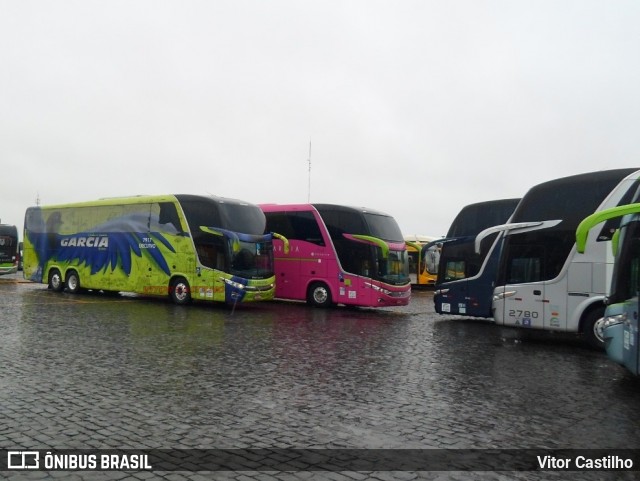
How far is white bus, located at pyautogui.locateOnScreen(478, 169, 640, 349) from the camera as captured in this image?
42.2ft

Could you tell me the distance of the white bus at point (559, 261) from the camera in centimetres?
1285

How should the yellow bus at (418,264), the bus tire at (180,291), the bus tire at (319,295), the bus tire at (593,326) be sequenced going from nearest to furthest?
the bus tire at (593,326) → the bus tire at (180,291) → the bus tire at (319,295) → the yellow bus at (418,264)

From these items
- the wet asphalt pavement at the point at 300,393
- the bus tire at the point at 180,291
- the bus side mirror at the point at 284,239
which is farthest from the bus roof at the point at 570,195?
the bus tire at the point at 180,291

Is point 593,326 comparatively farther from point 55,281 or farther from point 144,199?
point 55,281

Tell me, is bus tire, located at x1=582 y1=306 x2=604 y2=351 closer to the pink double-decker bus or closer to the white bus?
the white bus

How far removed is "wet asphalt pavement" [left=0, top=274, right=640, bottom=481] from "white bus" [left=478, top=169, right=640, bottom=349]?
694 millimetres

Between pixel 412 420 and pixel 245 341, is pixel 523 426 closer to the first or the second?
pixel 412 420

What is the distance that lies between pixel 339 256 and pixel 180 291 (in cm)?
571

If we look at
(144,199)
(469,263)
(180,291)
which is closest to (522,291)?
(469,263)

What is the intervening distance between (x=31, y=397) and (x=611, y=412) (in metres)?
6.73

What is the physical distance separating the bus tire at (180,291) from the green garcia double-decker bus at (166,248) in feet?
0.11

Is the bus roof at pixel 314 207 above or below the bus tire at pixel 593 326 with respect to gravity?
above

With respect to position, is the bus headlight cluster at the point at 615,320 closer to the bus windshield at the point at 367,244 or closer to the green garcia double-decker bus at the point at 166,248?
the bus windshield at the point at 367,244

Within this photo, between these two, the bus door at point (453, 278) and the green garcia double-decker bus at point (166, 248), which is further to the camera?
the green garcia double-decker bus at point (166, 248)
